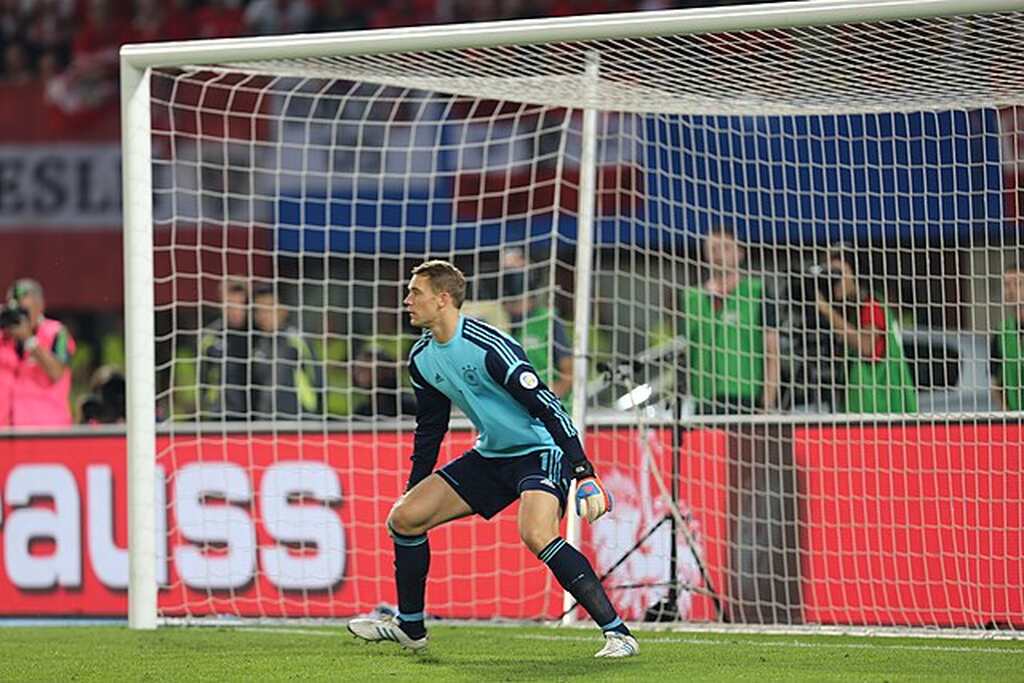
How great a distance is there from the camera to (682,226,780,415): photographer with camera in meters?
10.5

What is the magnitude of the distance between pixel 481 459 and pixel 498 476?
11 cm

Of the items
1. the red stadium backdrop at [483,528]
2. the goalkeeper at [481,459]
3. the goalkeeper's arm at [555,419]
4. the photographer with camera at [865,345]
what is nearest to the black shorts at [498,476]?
the goalkeeper at [481,459]

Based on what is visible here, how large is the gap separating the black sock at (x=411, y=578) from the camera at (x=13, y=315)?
5275 mm

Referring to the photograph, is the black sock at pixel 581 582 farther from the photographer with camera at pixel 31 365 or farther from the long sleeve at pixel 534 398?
the photographer with camera at pixel 31 365

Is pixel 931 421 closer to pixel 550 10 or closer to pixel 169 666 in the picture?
pixel 169 666

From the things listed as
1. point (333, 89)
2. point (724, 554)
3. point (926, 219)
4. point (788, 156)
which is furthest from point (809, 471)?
point (333, 89)

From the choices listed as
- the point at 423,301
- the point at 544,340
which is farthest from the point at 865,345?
the point at 423,301

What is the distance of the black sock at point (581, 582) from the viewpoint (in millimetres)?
7445

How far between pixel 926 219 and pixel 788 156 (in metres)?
1.38

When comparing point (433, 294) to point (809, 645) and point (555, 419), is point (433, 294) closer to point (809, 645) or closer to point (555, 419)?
point (555, 419)

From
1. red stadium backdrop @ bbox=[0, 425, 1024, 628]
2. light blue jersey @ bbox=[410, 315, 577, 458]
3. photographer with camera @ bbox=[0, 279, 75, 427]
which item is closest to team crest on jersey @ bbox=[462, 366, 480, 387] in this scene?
light blue jersey @ bbox=[410, 315, 577, 458]

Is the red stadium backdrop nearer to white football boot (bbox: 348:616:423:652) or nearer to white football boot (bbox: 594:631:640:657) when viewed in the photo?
white football boot (bbox: 348:616:423:652)

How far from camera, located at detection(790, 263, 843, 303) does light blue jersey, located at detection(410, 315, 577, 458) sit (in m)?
2.82

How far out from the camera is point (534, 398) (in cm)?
750
